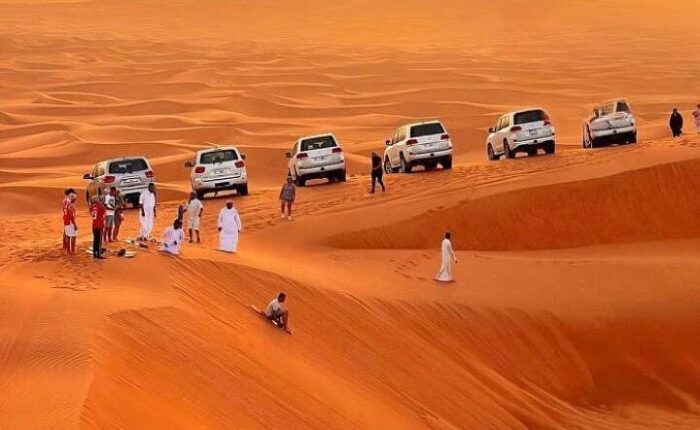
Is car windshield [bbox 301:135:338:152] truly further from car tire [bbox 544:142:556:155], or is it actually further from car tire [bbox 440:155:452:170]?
car tire [bbox 544:142:556:155]

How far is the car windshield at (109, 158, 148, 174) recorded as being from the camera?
28.6 m

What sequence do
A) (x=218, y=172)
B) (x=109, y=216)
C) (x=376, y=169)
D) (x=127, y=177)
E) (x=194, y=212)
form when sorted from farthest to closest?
(x=218, y=172) → (x=127, y=177) → (x=376, y=169) → (x=194, y=212) → (x=109, y=216)

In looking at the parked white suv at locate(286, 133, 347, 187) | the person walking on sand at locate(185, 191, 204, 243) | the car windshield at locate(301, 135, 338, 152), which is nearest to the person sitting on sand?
the person walking on sand at locate(185, 191, 204, 243)

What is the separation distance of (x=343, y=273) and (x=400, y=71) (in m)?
64.7

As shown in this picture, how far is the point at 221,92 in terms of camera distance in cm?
7062

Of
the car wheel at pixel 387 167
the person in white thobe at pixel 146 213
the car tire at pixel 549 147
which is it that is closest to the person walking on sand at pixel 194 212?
the person in white thobe at pixel 146 213

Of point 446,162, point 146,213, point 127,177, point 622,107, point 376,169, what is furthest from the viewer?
point 622,107

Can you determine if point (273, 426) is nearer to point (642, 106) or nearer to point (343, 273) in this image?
point (343, 273)

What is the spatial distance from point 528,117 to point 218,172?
798 centimetres

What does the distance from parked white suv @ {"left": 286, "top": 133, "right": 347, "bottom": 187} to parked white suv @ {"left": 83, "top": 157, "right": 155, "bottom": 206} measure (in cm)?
367

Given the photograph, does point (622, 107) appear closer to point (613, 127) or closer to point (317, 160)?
point (613, 127)

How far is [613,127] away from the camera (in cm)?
3219

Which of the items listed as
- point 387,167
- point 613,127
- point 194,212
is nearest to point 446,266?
point 194,212

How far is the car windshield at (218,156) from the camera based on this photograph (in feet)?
95.2
